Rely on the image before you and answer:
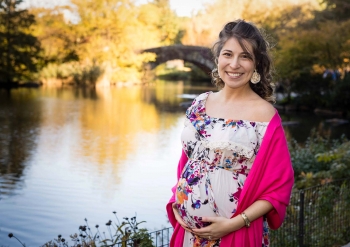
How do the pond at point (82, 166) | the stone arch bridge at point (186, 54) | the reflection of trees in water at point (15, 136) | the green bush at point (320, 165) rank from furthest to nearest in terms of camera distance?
the stone arch bridge at point (186, 54) → the reflection of trees in water at point (15, 136) → the pond at point (82, 166) → the green bush at point (320, 165)

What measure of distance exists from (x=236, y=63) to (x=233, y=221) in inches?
22.3

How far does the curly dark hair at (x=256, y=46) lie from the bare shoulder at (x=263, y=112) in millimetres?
99

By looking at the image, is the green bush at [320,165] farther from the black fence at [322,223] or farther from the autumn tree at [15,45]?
the autumn tree at [15,45]

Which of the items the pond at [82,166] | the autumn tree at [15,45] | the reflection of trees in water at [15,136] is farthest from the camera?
the autumn tree at [15,45]

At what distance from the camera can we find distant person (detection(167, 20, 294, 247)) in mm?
1865

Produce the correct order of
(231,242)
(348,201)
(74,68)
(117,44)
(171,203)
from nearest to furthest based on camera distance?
1. (231,242)
2. (171,203)
3. (348,201)
4. (74,68)
5. (117,44)

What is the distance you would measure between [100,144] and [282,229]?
931 centimetres

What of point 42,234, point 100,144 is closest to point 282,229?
point 42,234

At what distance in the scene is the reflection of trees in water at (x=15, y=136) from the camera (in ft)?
31.3

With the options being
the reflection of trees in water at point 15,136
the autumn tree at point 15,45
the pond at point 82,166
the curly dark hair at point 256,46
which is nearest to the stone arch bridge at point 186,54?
the autumn tree at point 15,45

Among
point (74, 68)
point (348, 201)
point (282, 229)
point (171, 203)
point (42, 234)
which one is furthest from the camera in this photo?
point (74, 68)

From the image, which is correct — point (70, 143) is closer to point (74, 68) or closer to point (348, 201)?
point (348, 201)

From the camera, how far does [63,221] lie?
696 cm

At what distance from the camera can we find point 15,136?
1376 cm
